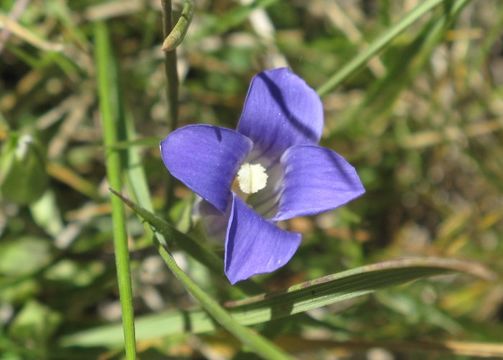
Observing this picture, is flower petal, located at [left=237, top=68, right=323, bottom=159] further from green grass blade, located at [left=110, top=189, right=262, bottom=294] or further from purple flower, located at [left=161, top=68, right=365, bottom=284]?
green grass blade, located at [left=110, top=189, right=262, bottom=294]

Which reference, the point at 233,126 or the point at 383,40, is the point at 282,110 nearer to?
the point at 383,40

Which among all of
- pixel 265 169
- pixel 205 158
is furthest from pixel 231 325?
pixel 265 169

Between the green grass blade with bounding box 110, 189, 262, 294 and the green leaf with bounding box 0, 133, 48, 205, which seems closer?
the green grass blade with bounding box 110, 189, 262, 294

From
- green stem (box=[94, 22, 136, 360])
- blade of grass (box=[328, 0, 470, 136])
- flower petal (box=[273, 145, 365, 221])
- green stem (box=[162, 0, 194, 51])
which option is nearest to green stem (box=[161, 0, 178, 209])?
green stem (box=[162, 0, 194, 51])

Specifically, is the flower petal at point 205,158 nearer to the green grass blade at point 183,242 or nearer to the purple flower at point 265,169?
the purple flower at point 265,169

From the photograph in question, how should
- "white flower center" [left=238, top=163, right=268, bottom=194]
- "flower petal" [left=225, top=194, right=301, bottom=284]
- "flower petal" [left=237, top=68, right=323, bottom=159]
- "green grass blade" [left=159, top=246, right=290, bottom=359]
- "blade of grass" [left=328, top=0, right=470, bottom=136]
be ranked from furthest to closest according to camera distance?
"blade of grass" [left=328, top=0, right=470, bottom=136] < "white flower center" [left=238, top=163, right=268, bottom=194] < "flower petal" [left=237, top=68, right=323, bottom=159] < "green grass blade" [left=159, top=246, right=290, bottom=359] < "flower petal" [left=225, top=194, right=301, bottom=284]

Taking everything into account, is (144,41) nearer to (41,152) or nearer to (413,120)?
(41,152)

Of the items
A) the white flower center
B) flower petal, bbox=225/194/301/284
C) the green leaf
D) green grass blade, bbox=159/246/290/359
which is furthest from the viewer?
the green leaf
